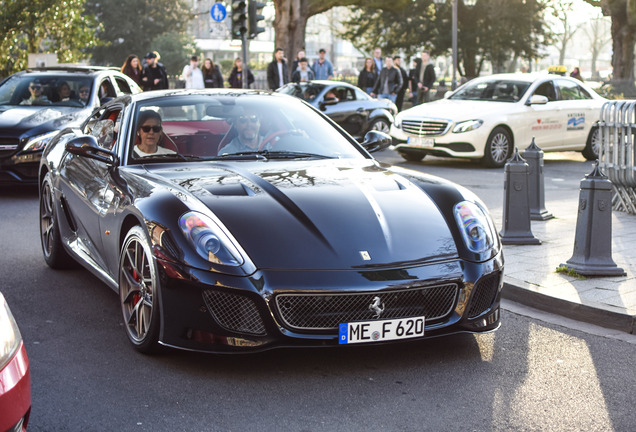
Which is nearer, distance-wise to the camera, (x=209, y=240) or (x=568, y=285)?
(x=209, y=240)

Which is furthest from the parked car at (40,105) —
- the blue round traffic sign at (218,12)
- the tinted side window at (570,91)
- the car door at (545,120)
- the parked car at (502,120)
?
the blue round traffic sign at (218,12)

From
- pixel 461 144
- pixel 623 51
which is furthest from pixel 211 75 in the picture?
pixel 623 51

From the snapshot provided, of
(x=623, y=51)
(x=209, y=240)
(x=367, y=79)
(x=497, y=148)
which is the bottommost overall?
(x=497, y=148)

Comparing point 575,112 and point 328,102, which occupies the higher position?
point 328,102

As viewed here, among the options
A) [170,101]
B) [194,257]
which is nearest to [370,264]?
[194,257]

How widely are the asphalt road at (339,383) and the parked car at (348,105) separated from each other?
528 inches

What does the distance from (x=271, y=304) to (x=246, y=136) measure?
1956 millimetres

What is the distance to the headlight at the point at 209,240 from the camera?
4.61m

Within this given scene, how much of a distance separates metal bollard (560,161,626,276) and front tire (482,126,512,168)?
363 inches

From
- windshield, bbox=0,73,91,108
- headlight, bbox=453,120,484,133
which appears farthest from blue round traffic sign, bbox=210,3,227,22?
windshield, bbox=0,73,91,108

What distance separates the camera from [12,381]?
293cm

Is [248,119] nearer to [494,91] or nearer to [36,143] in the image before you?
[36,143]

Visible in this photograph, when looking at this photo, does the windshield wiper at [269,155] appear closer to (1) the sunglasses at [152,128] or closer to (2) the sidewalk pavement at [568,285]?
(1) the sunglasses at [152,128]

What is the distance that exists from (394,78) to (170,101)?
16809mm
